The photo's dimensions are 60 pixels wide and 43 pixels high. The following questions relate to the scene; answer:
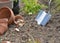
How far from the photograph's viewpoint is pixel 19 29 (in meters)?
4.24

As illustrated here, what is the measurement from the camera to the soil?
3912 millimetres

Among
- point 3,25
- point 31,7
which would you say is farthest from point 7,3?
point 3,25

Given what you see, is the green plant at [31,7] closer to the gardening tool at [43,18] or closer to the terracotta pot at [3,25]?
the gardening tool at [43,18]

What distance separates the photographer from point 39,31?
4.17 meters

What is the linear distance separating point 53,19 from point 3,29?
3.06ft

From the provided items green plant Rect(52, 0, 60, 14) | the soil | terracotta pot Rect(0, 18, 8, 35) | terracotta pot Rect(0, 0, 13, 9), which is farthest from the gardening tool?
terracotta pot Rect(0, 0, 13, 9)

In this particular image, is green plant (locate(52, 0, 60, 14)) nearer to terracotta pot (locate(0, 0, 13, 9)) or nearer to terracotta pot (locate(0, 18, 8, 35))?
terracotta pot (locate(0, 0, 13, 9))

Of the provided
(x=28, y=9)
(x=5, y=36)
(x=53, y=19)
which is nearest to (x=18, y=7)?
(x=28, y=9)

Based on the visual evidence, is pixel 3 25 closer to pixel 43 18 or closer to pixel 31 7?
pixel 43 18

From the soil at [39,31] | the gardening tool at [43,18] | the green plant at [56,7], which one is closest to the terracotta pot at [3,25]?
the soil at [39,31]

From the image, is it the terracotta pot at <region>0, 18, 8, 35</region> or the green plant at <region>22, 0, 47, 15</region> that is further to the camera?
the green plant at <region>22, 0, 47, 15</region>

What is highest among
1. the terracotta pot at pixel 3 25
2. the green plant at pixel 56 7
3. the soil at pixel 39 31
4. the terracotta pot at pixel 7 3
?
the terracotta pot at pixel 7 3

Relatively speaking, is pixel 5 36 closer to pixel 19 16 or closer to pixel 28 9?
pixel 19 16

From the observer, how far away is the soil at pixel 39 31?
3.91 metres
